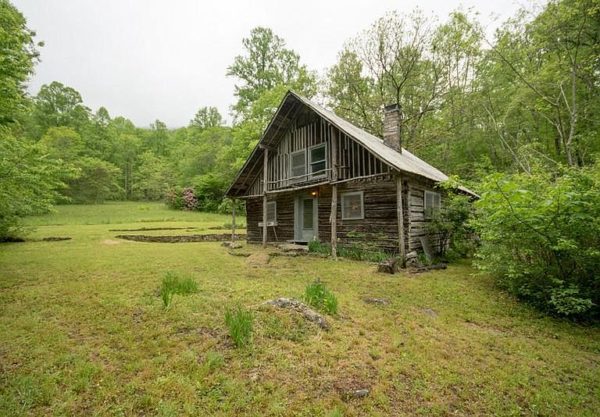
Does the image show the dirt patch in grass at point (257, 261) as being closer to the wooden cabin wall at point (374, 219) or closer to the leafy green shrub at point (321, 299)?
the wooden cabin wall at point (374, 219)

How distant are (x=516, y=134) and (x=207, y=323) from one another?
25.4 m

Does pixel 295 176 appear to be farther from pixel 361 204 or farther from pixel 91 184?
pixel 91 184

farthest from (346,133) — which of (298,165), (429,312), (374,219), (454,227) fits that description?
(429,312)

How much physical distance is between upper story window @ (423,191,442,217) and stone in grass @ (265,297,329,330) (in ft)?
32.2

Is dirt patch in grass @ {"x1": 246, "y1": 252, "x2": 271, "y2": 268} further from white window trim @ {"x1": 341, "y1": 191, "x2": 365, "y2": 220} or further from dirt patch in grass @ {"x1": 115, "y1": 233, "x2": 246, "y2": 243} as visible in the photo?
dirt patch in grass @ {"x1": 115, "y1": 233, "x2": 246, "y2": 243}

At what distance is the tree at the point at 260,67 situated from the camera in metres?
30.3

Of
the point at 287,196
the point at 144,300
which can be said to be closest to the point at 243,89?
the point at 287,196

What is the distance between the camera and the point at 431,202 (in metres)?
14.1

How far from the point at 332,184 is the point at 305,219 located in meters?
3.55

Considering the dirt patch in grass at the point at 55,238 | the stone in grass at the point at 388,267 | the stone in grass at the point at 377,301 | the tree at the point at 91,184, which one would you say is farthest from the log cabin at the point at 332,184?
the tree at the point at 91,184

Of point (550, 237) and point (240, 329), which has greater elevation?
point (550, 237)

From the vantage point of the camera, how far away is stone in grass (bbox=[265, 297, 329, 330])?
197 inches

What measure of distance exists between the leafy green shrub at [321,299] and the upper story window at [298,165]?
9.73 m

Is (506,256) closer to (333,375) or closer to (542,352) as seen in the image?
(542,352)
